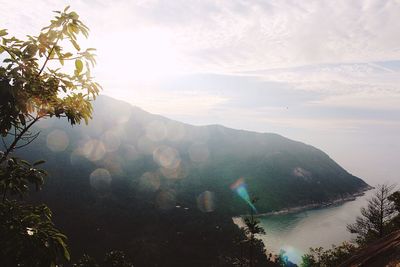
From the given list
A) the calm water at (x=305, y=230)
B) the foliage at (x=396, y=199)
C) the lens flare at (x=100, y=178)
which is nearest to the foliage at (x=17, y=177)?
the foliage at (x=396, y=199)

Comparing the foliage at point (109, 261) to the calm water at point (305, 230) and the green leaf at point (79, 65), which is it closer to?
the green leaf at point (79, 65)

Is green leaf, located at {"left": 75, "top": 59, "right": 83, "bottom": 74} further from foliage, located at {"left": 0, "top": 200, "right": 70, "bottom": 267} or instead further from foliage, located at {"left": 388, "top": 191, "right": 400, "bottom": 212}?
foliage, located at {"left": 388, "top": 191, "right": 400, "bottom": 212}

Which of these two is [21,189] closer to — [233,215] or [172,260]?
[172,260]

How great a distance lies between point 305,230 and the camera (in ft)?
500

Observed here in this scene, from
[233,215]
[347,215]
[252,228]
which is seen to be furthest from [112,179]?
[252,228]

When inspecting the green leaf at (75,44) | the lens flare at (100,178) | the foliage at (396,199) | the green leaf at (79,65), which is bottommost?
the lens flare at (100,178)

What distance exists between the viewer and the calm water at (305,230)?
12881 cm

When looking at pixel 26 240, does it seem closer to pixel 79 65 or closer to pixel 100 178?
pixel 79 65

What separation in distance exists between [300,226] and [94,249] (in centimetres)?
10793

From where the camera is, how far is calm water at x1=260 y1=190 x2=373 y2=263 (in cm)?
12881

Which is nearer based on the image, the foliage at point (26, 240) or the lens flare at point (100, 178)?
the foliage at point (26, 240)

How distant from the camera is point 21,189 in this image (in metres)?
5.11

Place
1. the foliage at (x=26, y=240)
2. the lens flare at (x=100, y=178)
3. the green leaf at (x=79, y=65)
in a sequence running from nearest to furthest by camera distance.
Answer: the foliage at (x=26, y=240), the green leaf at (x=79, y=65), the lens flare at (x=100, y=178)

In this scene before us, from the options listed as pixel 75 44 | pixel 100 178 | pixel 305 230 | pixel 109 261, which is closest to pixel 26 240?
pixel 75 44
